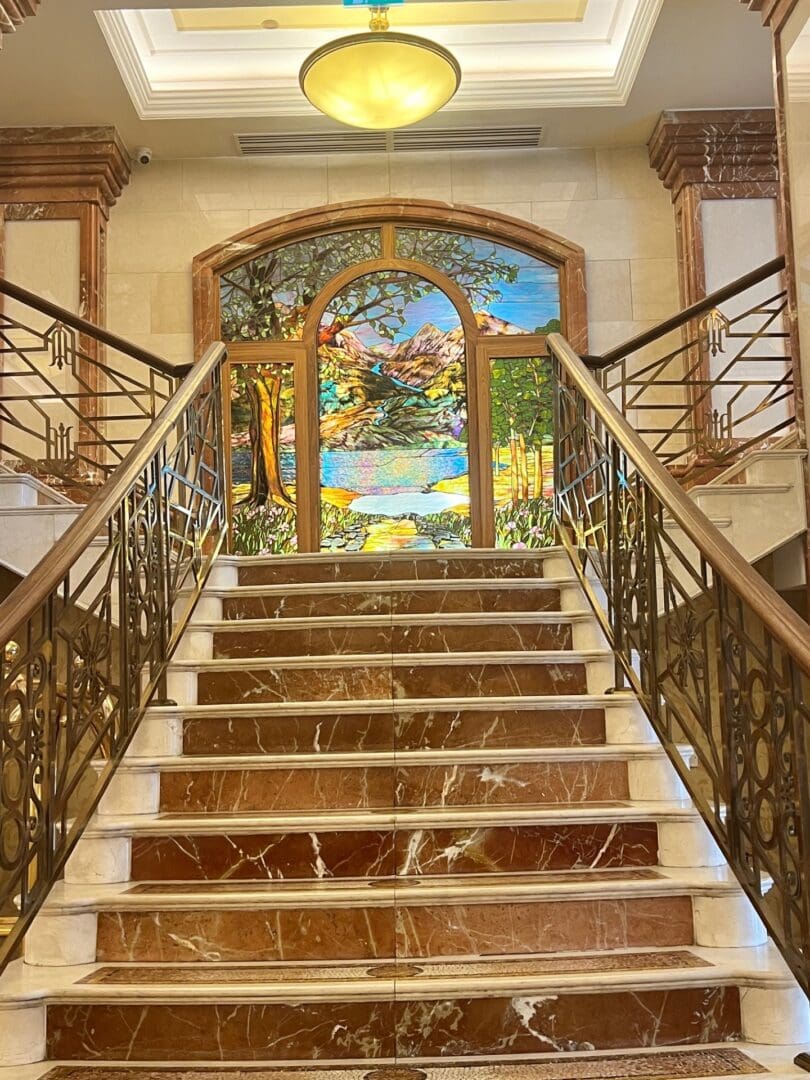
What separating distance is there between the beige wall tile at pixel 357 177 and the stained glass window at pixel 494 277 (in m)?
0.39

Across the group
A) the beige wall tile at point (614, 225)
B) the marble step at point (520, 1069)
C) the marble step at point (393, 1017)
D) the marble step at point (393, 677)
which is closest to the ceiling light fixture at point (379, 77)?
the beige wall tile at point (614, 225)

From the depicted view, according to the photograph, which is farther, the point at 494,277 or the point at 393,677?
the point at 494,277

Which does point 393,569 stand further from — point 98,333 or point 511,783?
point 98,333

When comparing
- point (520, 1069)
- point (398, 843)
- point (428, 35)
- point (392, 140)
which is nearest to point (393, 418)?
point (392, 140)

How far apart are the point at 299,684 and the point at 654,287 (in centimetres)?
527

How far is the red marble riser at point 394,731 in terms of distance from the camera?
13.0 feet

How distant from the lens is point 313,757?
12.1 ft

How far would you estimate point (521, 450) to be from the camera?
27.1ft

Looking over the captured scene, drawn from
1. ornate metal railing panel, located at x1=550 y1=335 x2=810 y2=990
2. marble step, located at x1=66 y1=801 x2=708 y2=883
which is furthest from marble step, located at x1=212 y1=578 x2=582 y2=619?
marble step, located at x1=66 y1=801 x2=708 y2=883

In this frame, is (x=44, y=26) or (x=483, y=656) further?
(x=44, y=26)

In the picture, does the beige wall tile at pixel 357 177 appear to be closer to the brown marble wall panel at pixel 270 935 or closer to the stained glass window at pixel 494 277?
the stained glass window at pixel 494 277

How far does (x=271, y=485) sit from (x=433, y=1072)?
5.92m

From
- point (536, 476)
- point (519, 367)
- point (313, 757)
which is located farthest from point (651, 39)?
point (313, 757)

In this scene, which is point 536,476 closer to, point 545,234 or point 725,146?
point 545,234
